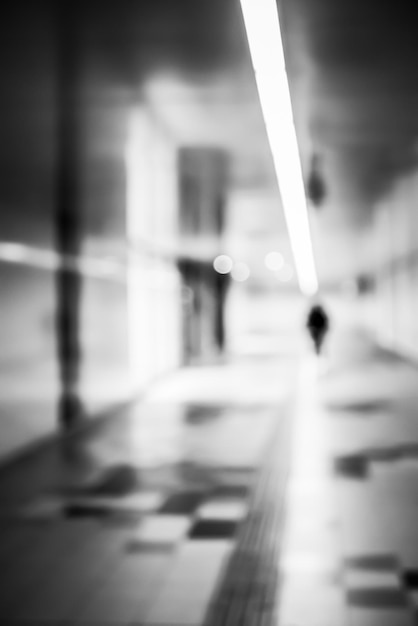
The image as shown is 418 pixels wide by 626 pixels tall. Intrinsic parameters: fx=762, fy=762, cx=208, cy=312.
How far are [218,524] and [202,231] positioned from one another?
11168 millimetres

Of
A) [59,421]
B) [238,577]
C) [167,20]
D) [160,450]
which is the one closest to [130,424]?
[59,421]

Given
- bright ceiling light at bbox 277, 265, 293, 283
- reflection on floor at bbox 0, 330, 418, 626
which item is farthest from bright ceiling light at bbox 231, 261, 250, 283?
reflection on floor at bbox 0, 330, 418, 626

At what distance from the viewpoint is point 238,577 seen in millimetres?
4508

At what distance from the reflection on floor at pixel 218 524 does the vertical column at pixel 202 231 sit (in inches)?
133

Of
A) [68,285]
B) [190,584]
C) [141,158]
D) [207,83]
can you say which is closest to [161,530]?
[190,584]

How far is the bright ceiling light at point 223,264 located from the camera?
80.8 feet

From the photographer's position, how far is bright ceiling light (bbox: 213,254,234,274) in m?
24.6

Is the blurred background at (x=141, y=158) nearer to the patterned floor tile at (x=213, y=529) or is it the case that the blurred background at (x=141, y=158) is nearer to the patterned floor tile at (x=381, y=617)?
the patterned floor tile at (x=213, y=529)

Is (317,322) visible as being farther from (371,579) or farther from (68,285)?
(371,579)

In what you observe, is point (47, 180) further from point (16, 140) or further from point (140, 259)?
point (140, 259)

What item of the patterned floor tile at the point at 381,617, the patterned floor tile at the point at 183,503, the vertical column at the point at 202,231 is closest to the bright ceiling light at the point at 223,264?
the vertical column at the point at 202,231

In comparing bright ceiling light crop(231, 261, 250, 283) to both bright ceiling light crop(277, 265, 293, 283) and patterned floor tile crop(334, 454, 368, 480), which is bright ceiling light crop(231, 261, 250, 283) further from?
patterned floor tile crop(334, 454, 368, 480)

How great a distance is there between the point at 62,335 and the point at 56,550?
5433 mm

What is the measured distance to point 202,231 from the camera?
53.5 ft
